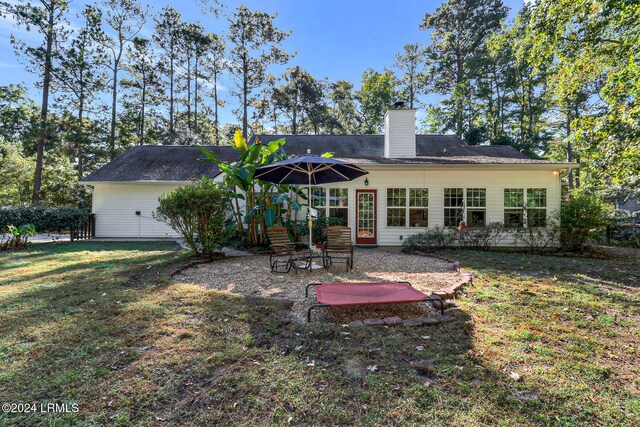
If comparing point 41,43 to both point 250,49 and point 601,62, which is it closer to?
point 250,49

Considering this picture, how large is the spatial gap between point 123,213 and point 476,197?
16.0 m

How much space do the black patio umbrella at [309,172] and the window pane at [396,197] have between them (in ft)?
14.0

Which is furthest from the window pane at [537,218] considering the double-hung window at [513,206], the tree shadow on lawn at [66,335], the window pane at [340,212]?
the tree shadow on lawn at [66,335]

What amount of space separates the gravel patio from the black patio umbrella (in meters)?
1.12

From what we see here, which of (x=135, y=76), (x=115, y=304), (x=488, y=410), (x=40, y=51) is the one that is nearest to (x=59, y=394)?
(x=115, y=304)

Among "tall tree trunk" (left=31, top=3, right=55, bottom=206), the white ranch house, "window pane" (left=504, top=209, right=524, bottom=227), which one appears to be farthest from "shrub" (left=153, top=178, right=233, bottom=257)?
"tall tree trunk" (left=31, top=3, right=55, bottom=206)

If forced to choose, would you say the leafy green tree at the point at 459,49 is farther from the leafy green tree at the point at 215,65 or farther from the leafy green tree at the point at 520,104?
the leafy green tree at the point at 215,65

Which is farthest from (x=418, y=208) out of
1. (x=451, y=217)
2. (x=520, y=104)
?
(x=520, y=104)

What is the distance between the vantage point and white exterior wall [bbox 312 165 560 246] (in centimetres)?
1047

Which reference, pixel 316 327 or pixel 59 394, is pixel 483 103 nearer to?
pixel 316 327

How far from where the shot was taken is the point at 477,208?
10609 mm

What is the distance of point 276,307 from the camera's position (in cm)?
378

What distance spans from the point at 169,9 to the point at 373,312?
2763 cm

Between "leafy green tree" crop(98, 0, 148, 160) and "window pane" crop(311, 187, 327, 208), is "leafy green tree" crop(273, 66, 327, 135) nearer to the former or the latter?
"leafy green tree" crop(98, 0, 148, 160)
